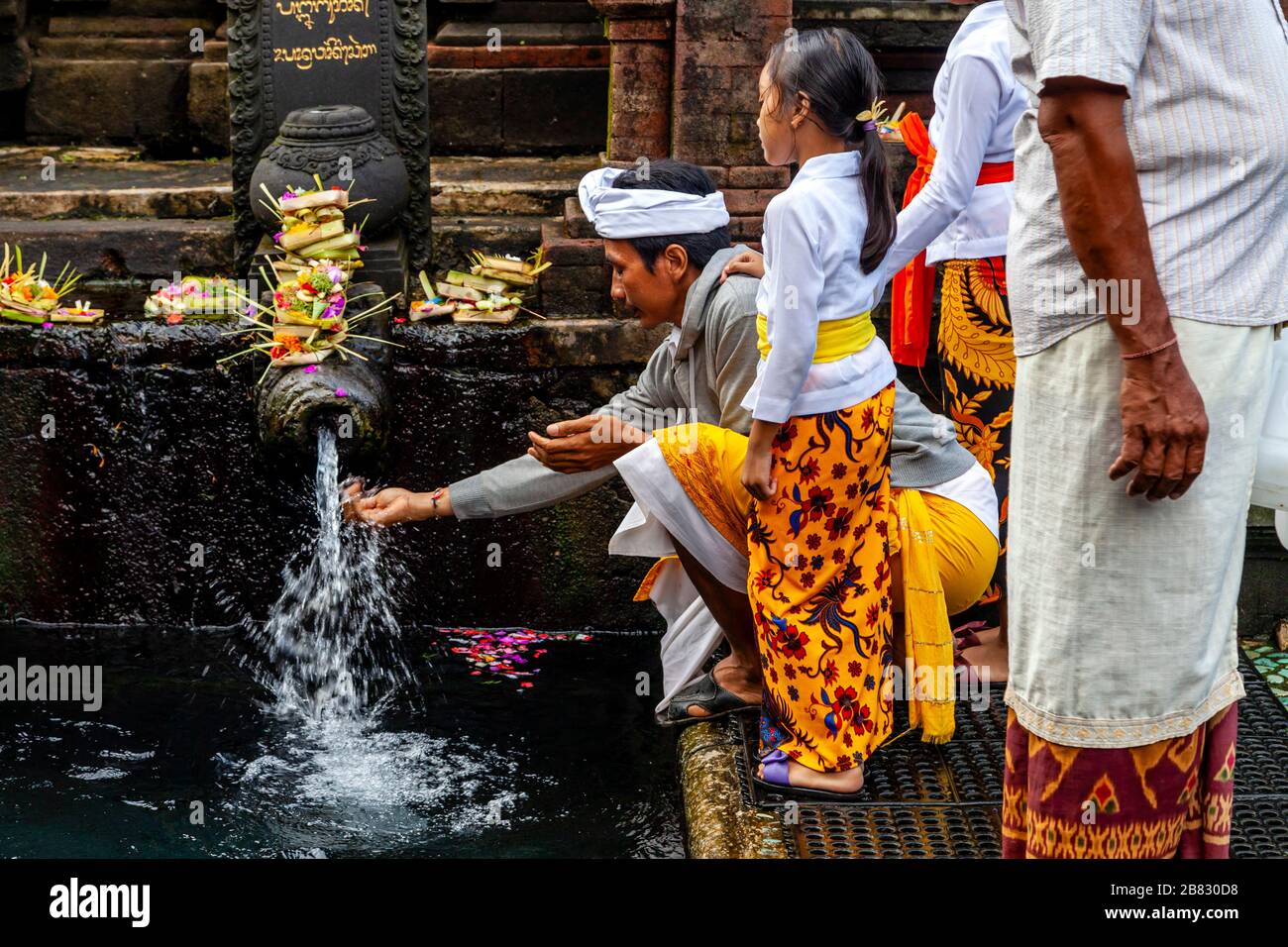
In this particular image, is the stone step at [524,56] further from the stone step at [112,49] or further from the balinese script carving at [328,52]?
the balinese script carving at [328,52]

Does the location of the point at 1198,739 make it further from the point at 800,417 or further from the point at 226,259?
the point at 226,259

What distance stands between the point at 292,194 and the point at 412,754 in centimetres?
193

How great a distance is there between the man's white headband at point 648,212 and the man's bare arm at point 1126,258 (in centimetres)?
162

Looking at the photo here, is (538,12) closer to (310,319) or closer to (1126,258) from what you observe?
(310,319)

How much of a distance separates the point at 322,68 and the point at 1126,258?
13.1 ft

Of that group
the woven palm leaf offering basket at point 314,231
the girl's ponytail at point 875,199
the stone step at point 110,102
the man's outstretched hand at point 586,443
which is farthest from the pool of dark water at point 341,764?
the stone step at point 110,102

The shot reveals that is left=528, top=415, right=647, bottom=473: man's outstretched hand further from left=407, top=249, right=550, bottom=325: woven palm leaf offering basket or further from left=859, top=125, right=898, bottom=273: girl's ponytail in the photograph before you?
left=407, top=249, right=550, bottom=325: woven palm leaf offering basket

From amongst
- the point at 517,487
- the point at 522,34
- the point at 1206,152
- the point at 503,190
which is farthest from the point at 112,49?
the point at 1206,152

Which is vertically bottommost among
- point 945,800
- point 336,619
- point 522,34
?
point 945,800

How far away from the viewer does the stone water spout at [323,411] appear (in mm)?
4953

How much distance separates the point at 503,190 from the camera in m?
6.47

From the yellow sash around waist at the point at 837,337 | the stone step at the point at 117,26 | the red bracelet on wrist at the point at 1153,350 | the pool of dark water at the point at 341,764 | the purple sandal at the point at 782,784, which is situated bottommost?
the pool of dark water at the point at 341,764

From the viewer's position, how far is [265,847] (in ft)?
13.4
